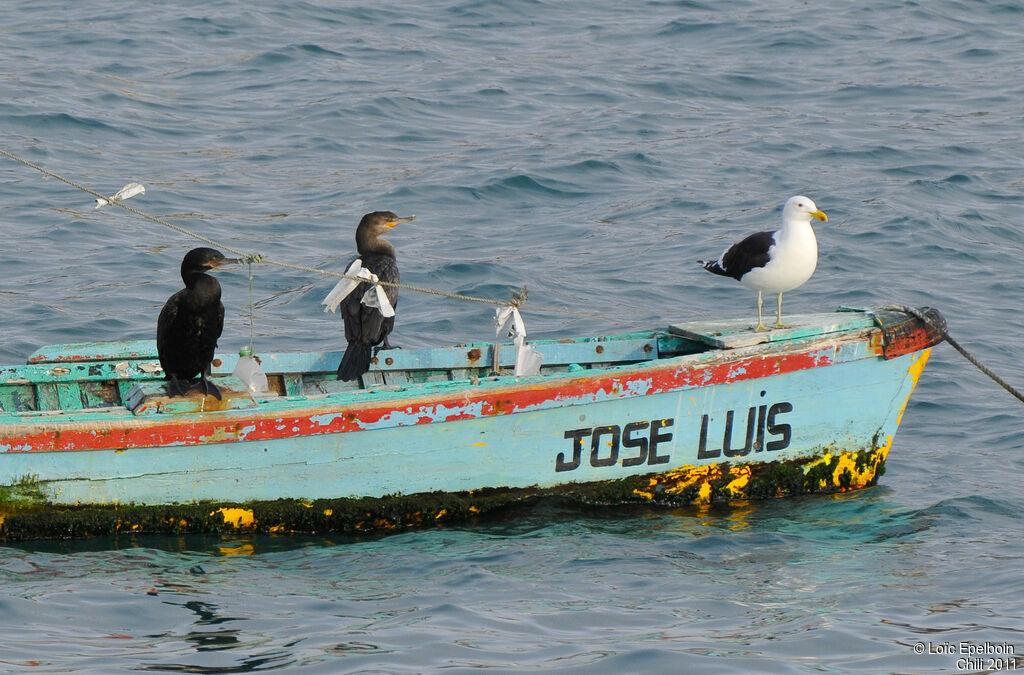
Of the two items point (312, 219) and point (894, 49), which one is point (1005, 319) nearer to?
point (312, 219)

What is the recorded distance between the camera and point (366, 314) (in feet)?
27.2

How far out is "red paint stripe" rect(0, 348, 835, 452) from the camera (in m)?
6.86

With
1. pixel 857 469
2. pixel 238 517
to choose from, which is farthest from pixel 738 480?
pixel 238 517

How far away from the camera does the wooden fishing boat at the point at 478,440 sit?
6977mm

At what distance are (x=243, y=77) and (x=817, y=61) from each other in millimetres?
7847

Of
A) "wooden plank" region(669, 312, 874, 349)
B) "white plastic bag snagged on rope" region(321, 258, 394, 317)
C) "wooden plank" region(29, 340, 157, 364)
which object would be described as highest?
"white plastic bag snagged on rope" region(321, 258, 394, 317)

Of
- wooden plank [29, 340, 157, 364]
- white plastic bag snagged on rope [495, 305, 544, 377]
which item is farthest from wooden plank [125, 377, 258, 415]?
white plastic bag snagged on rope [495, 305, 544, 377]

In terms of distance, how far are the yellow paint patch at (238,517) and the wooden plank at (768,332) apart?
2.74m

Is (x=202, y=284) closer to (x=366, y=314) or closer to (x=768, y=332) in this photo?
(x=366, y=314)

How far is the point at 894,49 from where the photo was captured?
19062 mm

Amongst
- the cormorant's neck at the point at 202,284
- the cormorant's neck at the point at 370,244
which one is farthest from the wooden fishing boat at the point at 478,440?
the cormorant's neck at the point at 370,244

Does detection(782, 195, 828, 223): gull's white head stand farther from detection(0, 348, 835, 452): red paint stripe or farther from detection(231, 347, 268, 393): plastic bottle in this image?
detection(231, 347, 268, 393): plastic bottle

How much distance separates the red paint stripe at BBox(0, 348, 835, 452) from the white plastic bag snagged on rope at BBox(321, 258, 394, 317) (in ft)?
4.31

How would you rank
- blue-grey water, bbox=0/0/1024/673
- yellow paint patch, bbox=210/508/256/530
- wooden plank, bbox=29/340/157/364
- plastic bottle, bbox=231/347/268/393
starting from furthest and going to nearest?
wooden plank, bbox=29/340/157/364 → plastic bottle, bbox=231/347/268/393 → yellow paint patch, bbox=210/508/256/530 → blue-grey water, bbox=0/0/1024/673
